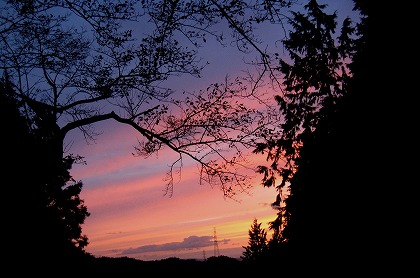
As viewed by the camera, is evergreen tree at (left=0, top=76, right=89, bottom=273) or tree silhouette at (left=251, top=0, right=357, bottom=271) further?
tree silhouette at (left=251, top=0, right=357, bottom=271)

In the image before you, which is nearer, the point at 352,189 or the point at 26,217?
the point at 26,217

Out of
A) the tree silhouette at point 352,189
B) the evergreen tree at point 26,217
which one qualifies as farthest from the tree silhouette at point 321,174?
the evergreen tree at point 26,217

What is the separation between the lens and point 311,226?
1330cm

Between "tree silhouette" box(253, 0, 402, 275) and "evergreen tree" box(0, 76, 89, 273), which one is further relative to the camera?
"tree silhouette" box(253, 0, 402, 275)

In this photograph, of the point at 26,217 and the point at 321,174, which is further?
the point at 321,174

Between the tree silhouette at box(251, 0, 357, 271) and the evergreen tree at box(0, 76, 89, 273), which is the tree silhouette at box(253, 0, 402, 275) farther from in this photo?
the evergreen tree at box(0, 76, 89, 273)

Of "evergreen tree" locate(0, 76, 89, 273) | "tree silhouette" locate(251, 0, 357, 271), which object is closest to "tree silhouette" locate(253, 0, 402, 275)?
"tree silhouette" locate(251, 0, 357, 271)

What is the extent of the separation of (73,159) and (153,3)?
773cm

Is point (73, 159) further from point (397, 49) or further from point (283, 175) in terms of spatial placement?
point (283, 175)

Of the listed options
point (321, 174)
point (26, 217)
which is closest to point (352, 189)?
point (321, 174)

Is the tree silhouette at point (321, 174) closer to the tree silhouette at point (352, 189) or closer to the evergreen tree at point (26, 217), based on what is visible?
the tree silhouette at point (352, 189)

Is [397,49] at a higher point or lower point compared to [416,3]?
lower

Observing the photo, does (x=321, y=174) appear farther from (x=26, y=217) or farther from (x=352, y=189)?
(x=26, y=217)

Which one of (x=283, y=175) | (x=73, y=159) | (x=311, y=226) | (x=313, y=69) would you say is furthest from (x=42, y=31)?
(x=283, y=175)
